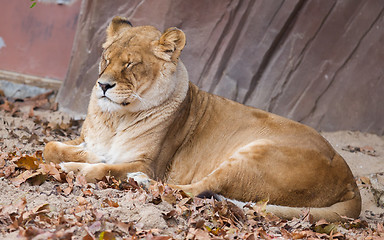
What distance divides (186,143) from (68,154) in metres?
1.11

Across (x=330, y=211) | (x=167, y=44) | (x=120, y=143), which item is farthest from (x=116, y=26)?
(x=330, y=211)

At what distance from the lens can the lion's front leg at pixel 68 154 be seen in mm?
4785

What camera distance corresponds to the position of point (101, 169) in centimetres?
448

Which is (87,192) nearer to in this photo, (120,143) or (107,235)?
(120,143)

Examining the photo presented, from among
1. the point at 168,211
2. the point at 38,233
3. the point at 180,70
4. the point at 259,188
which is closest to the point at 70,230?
the point at 38,233

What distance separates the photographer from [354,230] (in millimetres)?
4367

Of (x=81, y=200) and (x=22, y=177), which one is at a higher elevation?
(x=81, y=200)

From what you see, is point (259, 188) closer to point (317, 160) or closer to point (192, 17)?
point (317, 160)

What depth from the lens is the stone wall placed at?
7.43 meters

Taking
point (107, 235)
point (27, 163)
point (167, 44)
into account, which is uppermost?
point (167, 44)

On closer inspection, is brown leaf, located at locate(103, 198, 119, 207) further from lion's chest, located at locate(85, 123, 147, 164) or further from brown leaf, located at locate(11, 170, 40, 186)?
lion's chest, located at locate(85, 123, 147, 164)

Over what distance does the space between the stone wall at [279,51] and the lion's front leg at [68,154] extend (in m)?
2.89

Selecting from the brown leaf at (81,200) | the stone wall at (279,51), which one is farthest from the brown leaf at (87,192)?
the stone wall at (279,51)

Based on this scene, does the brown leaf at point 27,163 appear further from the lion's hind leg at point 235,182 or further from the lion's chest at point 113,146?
the lion's hind leg at point 235,182
